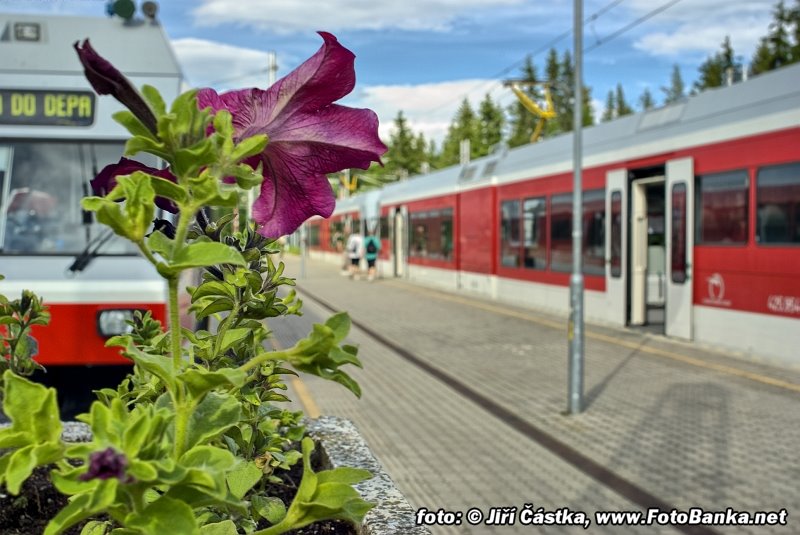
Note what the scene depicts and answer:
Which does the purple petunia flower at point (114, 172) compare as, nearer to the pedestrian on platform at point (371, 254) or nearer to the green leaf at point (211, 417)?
the green leaf at point (211, 417)

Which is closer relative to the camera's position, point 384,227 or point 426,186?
point 426,186

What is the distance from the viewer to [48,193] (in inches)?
240

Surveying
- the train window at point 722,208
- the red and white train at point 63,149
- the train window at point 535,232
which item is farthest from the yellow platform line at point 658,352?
the red and white train at point 63,149

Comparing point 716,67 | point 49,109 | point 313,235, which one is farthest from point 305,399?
point 716,67

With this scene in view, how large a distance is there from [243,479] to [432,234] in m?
26.1

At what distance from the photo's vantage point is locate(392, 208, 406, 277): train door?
31900mm

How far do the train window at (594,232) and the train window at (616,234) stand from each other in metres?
0.30

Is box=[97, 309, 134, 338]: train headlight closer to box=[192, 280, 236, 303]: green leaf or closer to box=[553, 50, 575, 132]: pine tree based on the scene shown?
box=[192, 280, 236, 303]: green leaf

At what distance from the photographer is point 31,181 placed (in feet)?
19.8

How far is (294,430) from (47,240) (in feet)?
14.7

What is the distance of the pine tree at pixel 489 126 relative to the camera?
272 ft

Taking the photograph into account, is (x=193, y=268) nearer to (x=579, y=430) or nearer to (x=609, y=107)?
(x=579, y=430)

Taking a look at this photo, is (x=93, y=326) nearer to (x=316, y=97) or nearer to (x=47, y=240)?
(x=47, y=240)

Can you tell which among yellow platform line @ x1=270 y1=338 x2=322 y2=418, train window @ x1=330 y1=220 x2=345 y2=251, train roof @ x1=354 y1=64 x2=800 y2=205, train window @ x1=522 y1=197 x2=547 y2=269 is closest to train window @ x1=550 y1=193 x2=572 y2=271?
train window @ x1=522 y1=197 x2=547 y2=269
